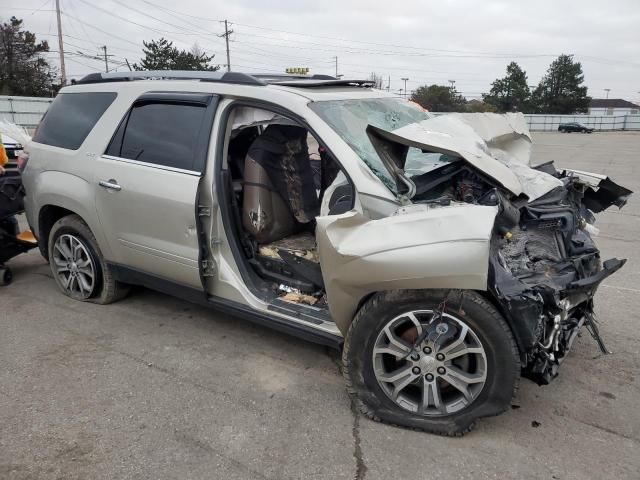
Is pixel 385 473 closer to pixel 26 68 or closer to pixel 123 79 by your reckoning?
pixel 123 79

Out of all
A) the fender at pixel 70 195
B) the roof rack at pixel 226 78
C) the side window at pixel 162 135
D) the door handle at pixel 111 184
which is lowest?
the fender at pixel 70 195

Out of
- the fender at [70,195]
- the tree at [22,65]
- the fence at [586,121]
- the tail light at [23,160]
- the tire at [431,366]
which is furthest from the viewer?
the fence at [586,121]

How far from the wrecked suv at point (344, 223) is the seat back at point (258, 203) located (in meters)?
0.01

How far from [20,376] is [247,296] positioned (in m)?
1.55

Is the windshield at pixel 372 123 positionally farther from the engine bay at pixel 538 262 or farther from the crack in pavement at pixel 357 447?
the crack in pavement at pixel 357 447

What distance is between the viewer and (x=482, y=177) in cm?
321

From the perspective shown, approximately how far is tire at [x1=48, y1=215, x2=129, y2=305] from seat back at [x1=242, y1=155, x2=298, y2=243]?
1.36 meters

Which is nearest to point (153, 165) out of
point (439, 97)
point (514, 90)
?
point (439, 97)

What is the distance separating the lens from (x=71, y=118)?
4.32 meters

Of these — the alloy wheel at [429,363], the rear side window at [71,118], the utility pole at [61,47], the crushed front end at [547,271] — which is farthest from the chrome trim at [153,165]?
the utility pole at [61,47]

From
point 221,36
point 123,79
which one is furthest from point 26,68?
point 123,79

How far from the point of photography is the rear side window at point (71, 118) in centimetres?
414

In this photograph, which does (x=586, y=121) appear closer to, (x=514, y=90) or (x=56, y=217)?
(x=514, y=90)

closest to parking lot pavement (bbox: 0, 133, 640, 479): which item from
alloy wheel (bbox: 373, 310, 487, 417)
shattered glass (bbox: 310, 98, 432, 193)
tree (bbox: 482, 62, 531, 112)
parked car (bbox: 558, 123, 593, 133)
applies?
alloy wheel (bbox: 373, 310, 487, 417)
